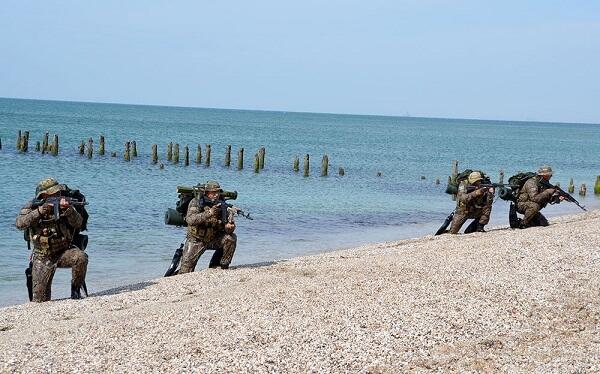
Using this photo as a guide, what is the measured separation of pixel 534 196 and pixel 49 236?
10.9 metres

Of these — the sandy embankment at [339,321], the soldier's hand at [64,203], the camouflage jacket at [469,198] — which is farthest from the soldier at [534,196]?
the soldier's hand at [64,203]

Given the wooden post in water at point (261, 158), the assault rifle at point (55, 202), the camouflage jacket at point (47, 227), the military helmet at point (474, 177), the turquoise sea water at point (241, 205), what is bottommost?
the turquoise sea water at point (241, 205)

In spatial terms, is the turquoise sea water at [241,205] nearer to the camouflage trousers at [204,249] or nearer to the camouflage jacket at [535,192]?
the camouflage trousers at [204,249]

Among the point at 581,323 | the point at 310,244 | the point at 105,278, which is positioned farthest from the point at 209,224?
the point at 310,244

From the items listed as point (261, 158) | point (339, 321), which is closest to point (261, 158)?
point (261, 158)

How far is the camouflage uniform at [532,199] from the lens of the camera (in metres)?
17.8

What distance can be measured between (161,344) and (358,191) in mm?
29123

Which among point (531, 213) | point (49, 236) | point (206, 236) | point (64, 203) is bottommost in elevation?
point (206, 236)

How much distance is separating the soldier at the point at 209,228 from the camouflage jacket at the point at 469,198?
622 cm

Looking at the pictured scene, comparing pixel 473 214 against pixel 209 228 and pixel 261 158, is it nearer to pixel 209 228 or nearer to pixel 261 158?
pixel 209 228

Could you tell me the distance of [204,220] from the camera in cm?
1277

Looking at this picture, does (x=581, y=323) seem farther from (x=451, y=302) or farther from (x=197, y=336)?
(x=197, y=336)

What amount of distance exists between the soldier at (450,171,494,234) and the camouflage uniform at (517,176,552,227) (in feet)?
2.64

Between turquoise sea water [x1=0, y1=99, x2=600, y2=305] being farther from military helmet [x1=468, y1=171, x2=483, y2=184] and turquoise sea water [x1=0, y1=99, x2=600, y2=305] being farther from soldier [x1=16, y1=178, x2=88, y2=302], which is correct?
military helmet [x1=468, y1=171, x2=483, y2=184]
